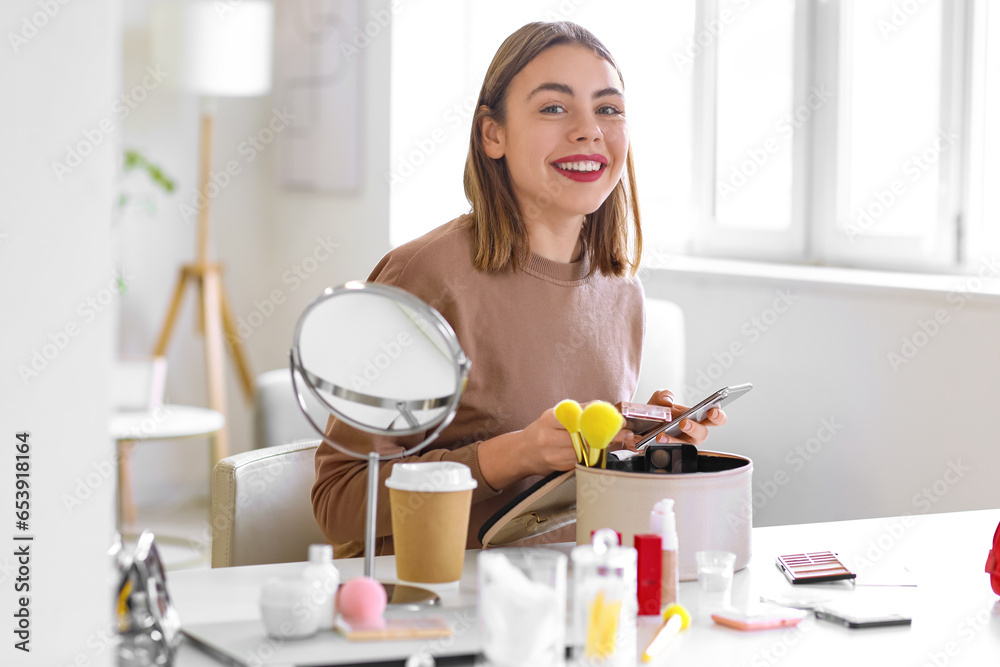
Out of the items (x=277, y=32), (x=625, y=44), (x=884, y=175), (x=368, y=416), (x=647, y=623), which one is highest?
(x=277, y=32)

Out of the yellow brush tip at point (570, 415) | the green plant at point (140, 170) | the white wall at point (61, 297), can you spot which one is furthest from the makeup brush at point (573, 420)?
the green plant at point (140, 170)

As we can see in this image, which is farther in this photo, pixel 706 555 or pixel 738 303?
pixel 738 303

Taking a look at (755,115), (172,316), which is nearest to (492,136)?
(755,115)

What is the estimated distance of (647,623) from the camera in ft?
3.30

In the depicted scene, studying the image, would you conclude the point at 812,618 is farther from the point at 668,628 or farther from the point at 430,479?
the point at 430,479

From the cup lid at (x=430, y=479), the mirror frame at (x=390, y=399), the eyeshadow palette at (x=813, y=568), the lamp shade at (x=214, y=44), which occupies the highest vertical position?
the lamp shade at (x=214, y=44)

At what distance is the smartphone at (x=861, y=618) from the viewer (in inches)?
39.8

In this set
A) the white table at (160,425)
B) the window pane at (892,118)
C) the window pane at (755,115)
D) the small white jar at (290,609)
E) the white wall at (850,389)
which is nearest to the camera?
the small white jar at (290,609)

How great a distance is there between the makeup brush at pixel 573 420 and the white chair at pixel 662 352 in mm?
1119

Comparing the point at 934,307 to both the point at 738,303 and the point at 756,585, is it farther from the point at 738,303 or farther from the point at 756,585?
the point at 756,585

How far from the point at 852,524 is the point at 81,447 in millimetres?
1114

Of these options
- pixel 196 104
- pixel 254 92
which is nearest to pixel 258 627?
pixel 254 92

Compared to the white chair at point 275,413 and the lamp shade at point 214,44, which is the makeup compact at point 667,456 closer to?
the white chair at point 275,413

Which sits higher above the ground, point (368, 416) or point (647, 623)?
point (368, 416)
